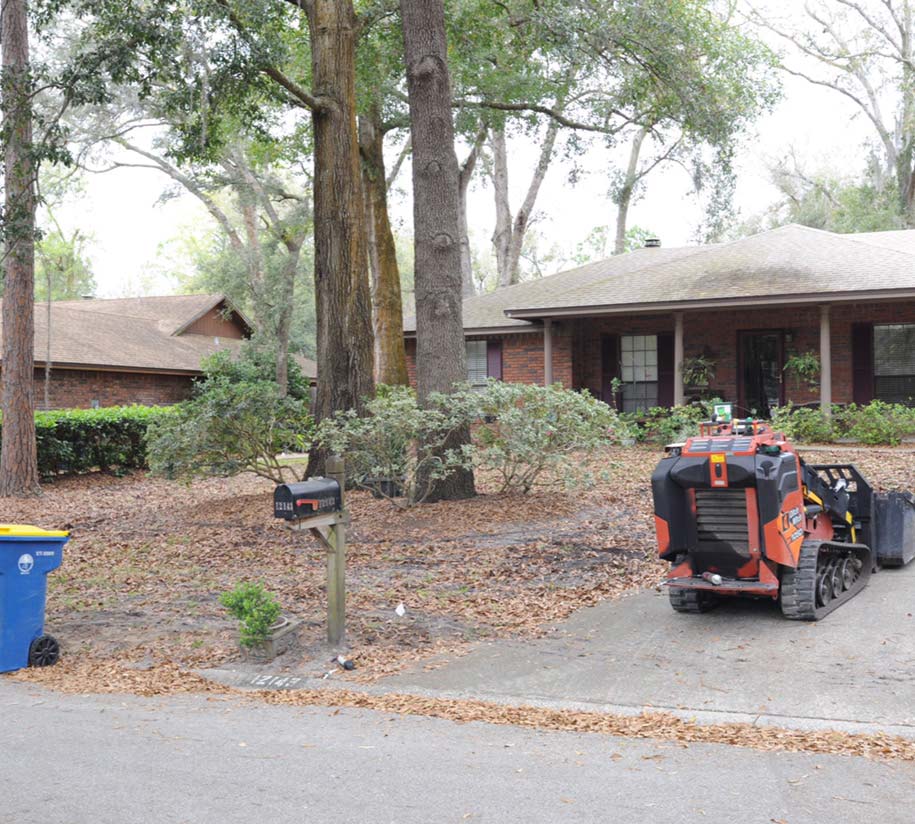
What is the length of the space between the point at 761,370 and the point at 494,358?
6.22 metres

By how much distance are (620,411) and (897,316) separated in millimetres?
6085

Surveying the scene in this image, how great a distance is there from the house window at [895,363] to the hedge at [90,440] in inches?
568

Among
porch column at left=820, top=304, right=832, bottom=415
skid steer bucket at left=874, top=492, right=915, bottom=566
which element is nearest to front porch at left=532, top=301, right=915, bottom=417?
porch column at left=820, top=304, right=832, bottom=415

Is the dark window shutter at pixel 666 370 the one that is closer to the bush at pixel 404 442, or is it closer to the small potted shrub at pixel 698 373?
the small potted shrub at pixel 698 373

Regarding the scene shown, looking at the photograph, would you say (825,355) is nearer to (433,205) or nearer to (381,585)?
(433,205)

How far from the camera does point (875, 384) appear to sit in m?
19.5

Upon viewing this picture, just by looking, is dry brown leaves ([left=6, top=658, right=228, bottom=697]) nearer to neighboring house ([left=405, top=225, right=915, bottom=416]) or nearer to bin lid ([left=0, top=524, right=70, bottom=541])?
bin lid ([left=0, top=524, right=70, bottom=541])

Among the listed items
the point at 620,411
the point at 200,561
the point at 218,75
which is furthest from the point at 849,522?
the point at 620,411

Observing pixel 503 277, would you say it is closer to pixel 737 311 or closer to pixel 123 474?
pixel 737 311

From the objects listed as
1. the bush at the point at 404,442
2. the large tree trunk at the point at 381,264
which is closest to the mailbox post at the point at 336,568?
the bush at the point at 404,442

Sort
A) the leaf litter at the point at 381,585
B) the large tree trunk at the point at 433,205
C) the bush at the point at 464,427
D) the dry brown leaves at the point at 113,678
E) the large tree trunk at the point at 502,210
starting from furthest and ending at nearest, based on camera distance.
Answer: the large tree trunk at the point at 502,210, the large tree trunk at the point at 433,205, the bush at the point at 464,427, the dry brown leaves at the point at 113,678, the leaf litter at the point at 381,585

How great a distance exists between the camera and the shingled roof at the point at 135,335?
1073 inches

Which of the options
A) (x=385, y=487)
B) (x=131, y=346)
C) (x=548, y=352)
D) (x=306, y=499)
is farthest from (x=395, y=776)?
(x=131, y=346)

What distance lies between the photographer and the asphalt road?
12.7 ft
